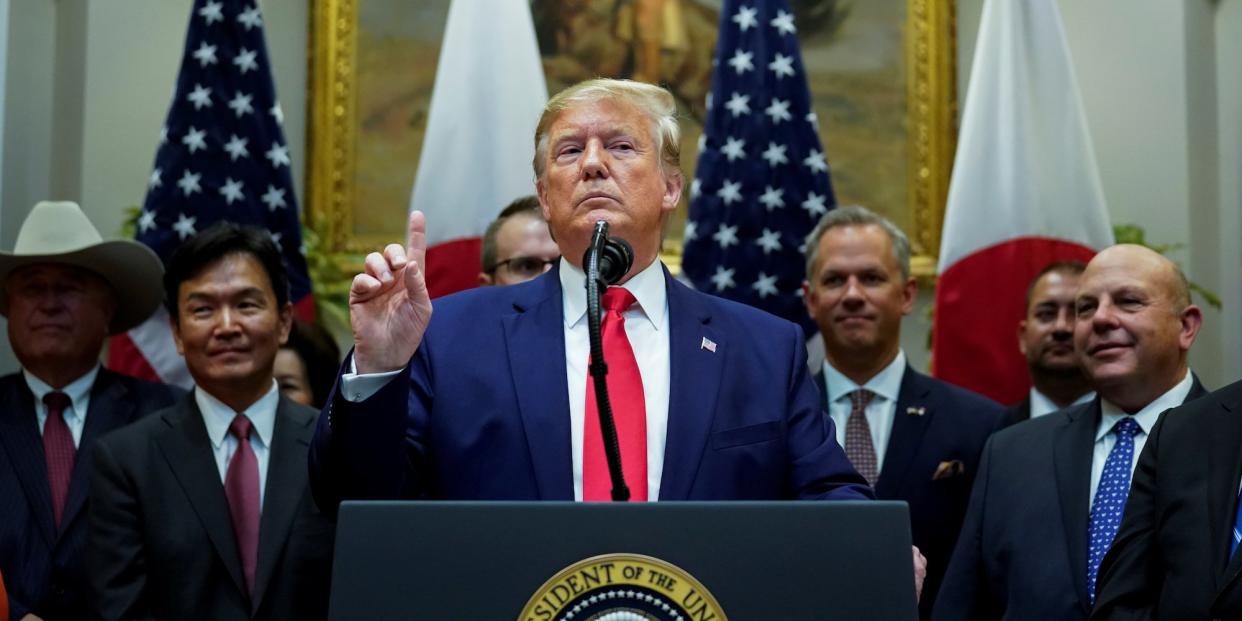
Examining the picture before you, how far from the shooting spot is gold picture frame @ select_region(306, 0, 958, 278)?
7.95 metres

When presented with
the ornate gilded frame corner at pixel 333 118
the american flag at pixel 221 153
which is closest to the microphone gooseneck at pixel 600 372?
the american flag at pixel 221 153

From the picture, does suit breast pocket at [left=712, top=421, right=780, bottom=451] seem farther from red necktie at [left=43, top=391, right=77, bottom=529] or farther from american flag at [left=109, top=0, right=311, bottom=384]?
american flag at [left=109, top=0, right=311, bottom=384]

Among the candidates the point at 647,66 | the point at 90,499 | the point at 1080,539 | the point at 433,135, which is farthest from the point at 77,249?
the point at 647,66

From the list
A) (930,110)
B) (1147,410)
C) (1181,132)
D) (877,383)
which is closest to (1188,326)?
(1147,410)

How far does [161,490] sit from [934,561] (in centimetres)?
229

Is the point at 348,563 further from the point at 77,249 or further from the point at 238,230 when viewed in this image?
the point at 77,249

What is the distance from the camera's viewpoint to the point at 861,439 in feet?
15.7

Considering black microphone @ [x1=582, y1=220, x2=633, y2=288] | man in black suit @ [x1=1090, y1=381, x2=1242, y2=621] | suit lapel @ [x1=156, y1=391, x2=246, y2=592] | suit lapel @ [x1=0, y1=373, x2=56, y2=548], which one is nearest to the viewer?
black microphone @ [x1=582, y1=220, x2=633, y2=288]

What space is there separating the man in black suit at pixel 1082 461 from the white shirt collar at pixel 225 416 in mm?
2005

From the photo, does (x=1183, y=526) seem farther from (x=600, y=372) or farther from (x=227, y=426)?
(x=227, y=426)

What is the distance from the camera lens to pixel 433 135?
639 centimetres

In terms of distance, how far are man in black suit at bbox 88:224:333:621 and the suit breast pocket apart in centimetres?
174

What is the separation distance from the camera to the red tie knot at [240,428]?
4.26 metres

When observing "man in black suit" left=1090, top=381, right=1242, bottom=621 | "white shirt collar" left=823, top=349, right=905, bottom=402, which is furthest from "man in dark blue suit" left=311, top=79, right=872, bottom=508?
"white shirt collar" left=823, top=349, right=905, bottom=402
